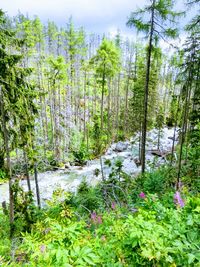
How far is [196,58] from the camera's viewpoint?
11.0 metres

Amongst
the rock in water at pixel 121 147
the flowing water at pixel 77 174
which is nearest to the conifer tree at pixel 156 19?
the flowing water at pixel 77 174

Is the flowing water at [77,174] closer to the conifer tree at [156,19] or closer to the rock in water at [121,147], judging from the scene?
the rock in water at [121,147]

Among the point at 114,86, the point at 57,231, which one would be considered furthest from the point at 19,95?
the point at 114,86

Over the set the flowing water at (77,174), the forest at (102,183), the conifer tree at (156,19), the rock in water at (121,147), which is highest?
the conifer tree at (156,19)

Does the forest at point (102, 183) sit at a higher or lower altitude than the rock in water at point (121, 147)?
higher

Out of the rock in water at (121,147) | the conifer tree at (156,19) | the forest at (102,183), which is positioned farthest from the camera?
the rock in water at (121,147)

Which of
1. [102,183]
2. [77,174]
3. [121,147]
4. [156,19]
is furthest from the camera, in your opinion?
[121,147]

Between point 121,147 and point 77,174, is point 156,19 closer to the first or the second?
point 77,174

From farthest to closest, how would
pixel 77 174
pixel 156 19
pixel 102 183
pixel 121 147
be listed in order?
pixel 121 147, pixel 77 174, pixel 102 183, pixel 156 19

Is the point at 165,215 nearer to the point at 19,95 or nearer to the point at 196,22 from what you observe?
the point at 19,95

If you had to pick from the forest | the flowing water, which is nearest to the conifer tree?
the forest

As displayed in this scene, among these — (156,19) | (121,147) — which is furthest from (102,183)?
(121,147)

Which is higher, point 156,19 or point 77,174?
point 156,19

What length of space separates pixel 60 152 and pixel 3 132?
15271mm
